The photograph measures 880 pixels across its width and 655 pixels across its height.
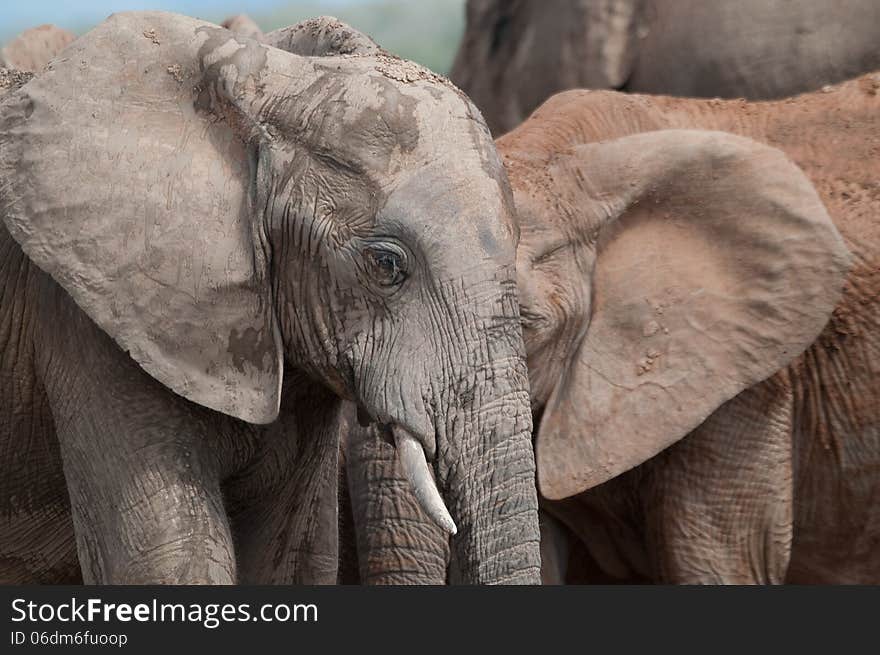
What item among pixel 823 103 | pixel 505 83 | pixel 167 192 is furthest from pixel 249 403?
pixel 505 83

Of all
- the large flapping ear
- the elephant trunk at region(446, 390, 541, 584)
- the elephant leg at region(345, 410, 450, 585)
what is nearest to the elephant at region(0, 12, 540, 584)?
the elephant trunk at region(446, 390, 541, 584)

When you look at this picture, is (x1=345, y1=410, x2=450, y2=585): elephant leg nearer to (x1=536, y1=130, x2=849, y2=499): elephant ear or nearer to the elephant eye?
(x1=536, y1=130, x2=849, y2=499): elephant ear

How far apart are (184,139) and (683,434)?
47.6 inches

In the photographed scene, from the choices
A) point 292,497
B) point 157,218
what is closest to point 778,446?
point 292,497

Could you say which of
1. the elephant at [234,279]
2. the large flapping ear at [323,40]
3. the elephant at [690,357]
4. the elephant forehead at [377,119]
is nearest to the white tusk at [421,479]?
the elephant at [234,279]

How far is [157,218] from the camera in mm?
2893

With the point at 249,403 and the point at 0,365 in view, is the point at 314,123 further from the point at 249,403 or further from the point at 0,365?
the point at 0,365

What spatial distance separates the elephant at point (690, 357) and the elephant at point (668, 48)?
3.90 ft

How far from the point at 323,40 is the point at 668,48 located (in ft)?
8.14

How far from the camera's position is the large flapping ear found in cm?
309

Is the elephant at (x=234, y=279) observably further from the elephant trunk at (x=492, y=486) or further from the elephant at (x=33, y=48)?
the elephant at (x=33, y=48)

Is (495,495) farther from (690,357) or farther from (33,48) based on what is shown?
(33,48)

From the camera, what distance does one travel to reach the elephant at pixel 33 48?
174 inches

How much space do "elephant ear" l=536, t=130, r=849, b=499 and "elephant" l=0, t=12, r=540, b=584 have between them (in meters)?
0.86
